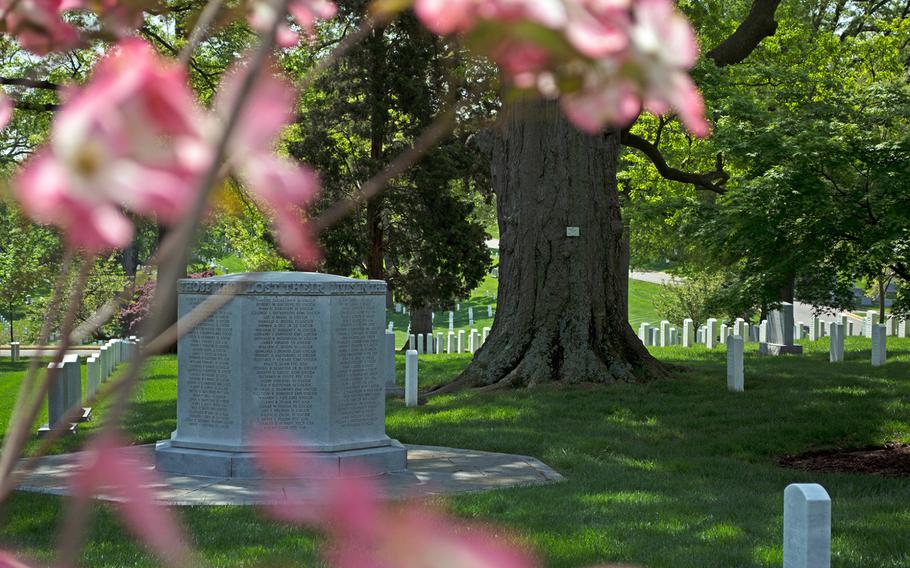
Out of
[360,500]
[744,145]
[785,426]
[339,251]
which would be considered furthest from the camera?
[339,251]

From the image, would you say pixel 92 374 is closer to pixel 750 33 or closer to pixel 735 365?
pixel 735 365

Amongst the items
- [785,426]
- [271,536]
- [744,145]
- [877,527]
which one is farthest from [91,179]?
[785,426]

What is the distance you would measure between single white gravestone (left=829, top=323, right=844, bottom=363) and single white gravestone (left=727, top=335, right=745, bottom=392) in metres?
5.68

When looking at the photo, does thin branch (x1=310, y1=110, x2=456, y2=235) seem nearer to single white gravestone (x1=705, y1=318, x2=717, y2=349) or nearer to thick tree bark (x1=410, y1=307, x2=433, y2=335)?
single white gravestone (x1=705, y1=318, x2=717, y2=349)

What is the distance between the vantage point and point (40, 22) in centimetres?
108

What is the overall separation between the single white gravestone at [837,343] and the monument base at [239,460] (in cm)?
1207

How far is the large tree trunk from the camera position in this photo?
14789 mm

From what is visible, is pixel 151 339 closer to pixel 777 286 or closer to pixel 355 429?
pixel 355 429

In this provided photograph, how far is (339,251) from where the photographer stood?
26875 millimetres

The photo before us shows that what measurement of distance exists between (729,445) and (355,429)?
394cm

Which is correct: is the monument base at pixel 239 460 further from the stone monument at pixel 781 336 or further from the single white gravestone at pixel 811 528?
the stone monument at pixel 781 336

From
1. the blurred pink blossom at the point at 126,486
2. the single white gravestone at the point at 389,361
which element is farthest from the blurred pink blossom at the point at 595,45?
the single white gravestone at the point at 389,361

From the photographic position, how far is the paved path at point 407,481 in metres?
8.41

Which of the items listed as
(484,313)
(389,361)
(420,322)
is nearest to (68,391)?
(389,361)
